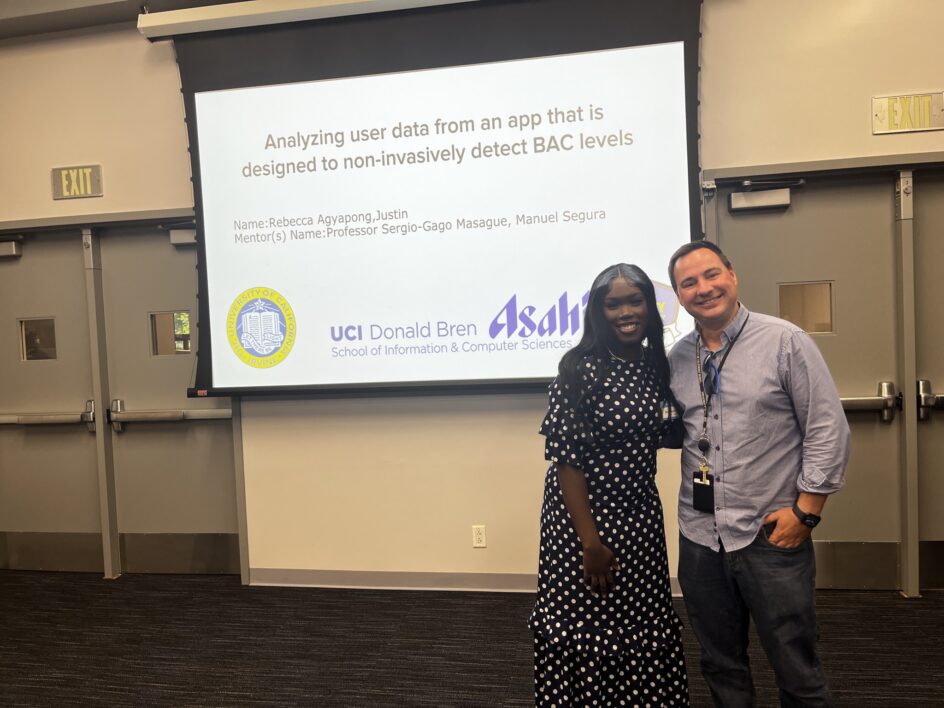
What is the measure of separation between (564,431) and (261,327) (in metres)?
2.26

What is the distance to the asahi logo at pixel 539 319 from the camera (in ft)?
10.1

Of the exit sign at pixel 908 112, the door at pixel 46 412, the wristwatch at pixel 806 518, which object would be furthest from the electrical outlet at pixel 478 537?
the exit sign at pixel 908 112

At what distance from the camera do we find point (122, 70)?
3.62 m

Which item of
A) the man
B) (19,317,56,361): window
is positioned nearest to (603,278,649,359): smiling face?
the man

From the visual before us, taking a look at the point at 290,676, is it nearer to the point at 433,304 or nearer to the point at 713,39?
the point at 433,304

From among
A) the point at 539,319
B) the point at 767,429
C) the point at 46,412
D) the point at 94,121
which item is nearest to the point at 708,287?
the point at 767,429

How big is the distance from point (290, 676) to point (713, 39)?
3.48 meters

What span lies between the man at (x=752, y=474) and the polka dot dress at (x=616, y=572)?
103 mm

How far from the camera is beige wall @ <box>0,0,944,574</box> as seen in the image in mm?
3053

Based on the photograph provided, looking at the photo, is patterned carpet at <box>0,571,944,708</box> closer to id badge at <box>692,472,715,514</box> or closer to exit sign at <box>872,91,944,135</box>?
id badge at <box>692,472,715,514</box>

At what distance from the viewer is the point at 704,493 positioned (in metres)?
1.55

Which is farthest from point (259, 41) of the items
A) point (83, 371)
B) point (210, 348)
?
point (83, 371)

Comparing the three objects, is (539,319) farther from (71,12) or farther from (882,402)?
(71,12)

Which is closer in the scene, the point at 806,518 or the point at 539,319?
the point at 806,518
